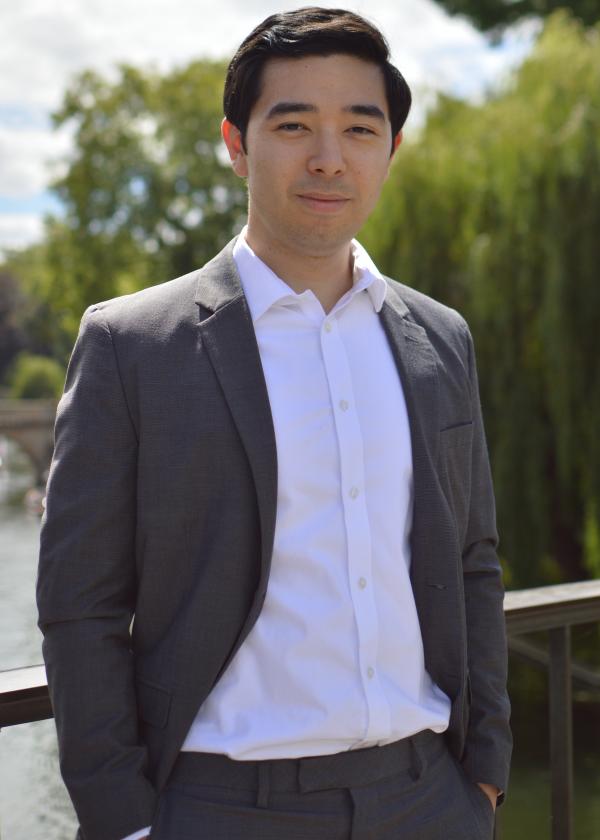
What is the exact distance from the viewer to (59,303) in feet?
73.0

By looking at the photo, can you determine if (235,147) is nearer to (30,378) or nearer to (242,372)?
(242,372)

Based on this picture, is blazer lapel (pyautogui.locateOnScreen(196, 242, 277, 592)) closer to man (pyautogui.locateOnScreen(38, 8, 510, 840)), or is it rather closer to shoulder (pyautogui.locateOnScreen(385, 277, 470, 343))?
man (pyautogui.locateOnScreen(38, 8, 510, 840))

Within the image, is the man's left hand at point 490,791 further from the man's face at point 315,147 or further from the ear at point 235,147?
the ear at point 235,147

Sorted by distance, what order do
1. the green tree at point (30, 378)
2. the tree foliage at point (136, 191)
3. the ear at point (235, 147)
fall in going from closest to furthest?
the ear at point (235, 147) → the tree foliage at point (136, 191) → the green tree at point (30, 378)

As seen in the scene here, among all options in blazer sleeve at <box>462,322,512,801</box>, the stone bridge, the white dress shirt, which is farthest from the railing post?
the stone bridge

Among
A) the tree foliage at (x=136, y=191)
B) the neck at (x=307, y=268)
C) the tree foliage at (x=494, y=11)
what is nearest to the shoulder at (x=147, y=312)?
the neck at (x=307, y=268)

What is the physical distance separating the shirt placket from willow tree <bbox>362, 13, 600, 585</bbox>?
561 cm

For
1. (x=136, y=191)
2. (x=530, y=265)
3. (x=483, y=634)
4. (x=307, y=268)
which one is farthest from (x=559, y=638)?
(x=136, y=191)

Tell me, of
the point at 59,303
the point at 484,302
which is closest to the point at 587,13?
the point at 484,302

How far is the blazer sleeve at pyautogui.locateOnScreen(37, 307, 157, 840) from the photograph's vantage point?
1.30m

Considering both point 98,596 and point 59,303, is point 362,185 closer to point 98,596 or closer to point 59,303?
point 98,596

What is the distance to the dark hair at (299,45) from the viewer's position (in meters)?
1.43

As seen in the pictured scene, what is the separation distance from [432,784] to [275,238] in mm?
777

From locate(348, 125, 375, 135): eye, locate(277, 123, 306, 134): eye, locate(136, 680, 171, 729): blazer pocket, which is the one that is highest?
locate(277, 123, 306, 134): eye
